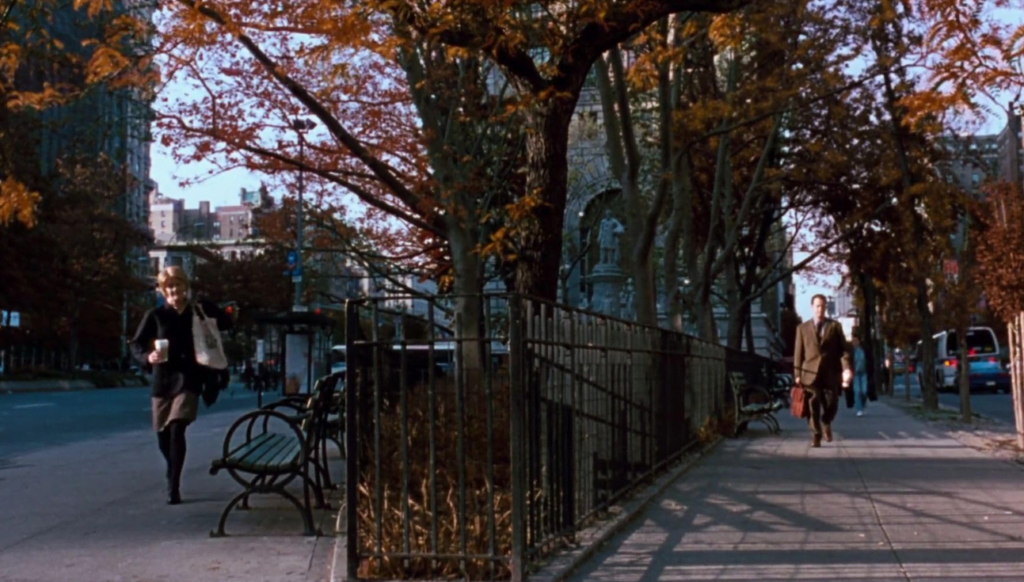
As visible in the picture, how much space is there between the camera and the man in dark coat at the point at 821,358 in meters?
15.5

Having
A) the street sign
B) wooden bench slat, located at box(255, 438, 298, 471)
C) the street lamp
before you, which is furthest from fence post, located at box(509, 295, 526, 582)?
the street sign

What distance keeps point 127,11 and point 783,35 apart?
10.7m

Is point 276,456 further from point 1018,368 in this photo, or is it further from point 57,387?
point 57,387

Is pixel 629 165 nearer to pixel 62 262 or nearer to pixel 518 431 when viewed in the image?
pixel 518 431

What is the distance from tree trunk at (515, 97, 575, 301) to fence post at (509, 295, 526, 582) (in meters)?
3.40

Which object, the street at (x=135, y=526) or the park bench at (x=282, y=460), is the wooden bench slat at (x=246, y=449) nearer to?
the park bench at (x=282, y=460)

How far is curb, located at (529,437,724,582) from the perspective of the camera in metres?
7.32

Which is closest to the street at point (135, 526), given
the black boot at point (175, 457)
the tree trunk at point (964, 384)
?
the black boot at point (175, 457)

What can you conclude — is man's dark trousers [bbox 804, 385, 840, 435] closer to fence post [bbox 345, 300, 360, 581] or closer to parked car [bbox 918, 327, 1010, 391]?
fence post [bbox 345, 300, 360, 581]

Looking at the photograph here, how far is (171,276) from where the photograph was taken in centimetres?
1077

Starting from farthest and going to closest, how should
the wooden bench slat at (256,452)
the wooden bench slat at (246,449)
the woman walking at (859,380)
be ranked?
the woman walking at (859,380) → the wooden bench slat at (246,449) → the wooden bench slat at (256,452)

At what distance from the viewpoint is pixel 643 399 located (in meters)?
12.0

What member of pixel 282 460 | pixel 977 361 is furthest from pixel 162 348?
pixel 977 361

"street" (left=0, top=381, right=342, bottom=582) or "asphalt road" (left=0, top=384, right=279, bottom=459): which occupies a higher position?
"asphalt road" (left=0, top=384, right=279, bottom=459)
